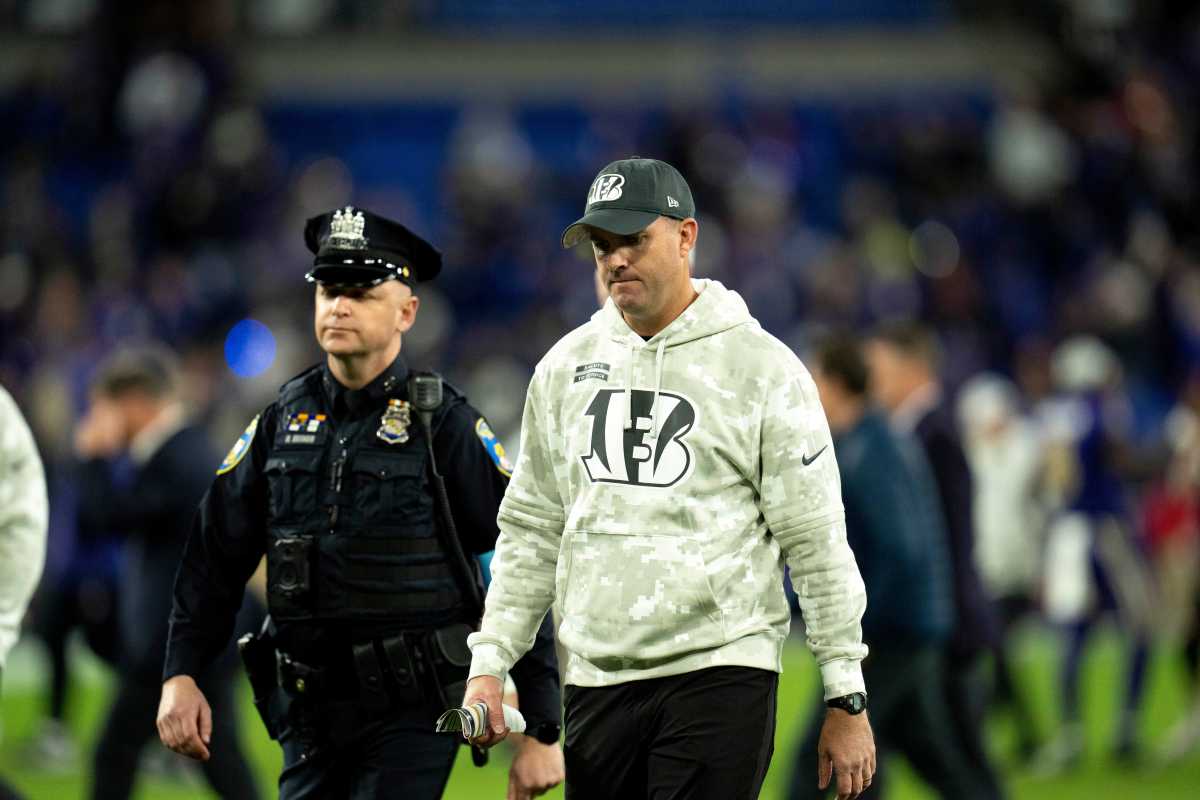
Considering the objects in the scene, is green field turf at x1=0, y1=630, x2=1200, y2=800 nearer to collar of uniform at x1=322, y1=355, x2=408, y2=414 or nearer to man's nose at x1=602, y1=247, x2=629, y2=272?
collar of uniform at x1=322, y1=355, x2=408, y2=414

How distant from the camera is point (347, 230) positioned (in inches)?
205

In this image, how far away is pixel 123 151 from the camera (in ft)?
75.0

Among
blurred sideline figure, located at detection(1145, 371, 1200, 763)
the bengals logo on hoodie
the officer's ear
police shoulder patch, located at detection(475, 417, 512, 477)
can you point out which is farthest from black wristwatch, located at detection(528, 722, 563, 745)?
blurred sideline figure, located at detection(1145, 371, 1200, 763)

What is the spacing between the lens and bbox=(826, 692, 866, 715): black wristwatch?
430cm

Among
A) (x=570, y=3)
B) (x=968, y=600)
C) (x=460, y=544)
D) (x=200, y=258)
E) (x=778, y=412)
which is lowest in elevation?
(x=968, y=600)

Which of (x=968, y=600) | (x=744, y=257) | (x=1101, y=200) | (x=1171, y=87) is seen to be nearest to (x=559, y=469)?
(x=968, y=600)

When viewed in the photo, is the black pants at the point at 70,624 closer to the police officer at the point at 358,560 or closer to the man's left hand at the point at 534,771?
the police officer at the point at 358,560

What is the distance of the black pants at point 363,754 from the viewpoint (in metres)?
4.92

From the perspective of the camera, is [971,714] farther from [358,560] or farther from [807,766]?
[358,560]

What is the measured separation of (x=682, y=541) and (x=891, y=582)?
2584mm

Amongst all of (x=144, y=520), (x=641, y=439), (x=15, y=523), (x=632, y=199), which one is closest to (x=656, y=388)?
(x=641, y=439)

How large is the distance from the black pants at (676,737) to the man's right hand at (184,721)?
123 cm

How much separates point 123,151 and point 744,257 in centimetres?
839

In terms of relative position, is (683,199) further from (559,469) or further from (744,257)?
(744,257)
